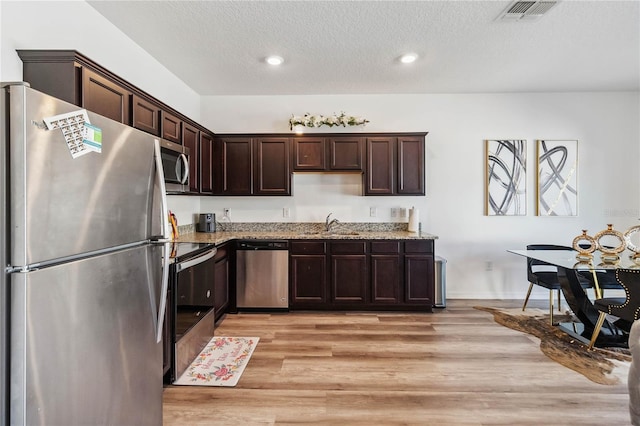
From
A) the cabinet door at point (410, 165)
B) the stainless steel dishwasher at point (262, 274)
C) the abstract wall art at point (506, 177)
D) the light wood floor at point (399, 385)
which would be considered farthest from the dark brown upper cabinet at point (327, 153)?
the light wood floor at point (399, 385)

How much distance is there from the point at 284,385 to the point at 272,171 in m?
2.54

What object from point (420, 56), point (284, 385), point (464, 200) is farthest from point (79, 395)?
point (464, 200)

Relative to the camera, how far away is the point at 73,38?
220 centimetres

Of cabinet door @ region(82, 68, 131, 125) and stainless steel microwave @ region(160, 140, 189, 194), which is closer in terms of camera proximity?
cabinet door @ region(82, 68, 131, 125)

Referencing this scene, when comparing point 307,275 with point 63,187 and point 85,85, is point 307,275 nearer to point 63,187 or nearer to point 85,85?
point 85,85

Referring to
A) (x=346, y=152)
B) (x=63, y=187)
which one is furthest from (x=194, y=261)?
(x=346, y=152)

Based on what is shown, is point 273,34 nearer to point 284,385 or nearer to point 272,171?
point 272,171

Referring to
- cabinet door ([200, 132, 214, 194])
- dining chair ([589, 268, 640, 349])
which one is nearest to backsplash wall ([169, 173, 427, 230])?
cabinet door ([200, 132, 214, 194])

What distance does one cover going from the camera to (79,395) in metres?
A: 1.16

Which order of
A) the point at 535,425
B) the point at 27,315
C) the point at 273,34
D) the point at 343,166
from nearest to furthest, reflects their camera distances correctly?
the point at 27,315 < the point at 535,425 < the point at 273,34 < the point at 343,166

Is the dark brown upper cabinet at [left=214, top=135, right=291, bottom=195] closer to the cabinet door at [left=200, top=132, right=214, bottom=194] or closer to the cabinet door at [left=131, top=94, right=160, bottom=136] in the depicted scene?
the cabinet door at [left=200, top=132, right=214, bottom=194]

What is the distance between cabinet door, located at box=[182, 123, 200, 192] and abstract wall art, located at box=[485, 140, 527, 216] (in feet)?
12.2

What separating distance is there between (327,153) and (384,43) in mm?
1465

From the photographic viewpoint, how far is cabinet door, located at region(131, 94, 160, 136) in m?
2.27
